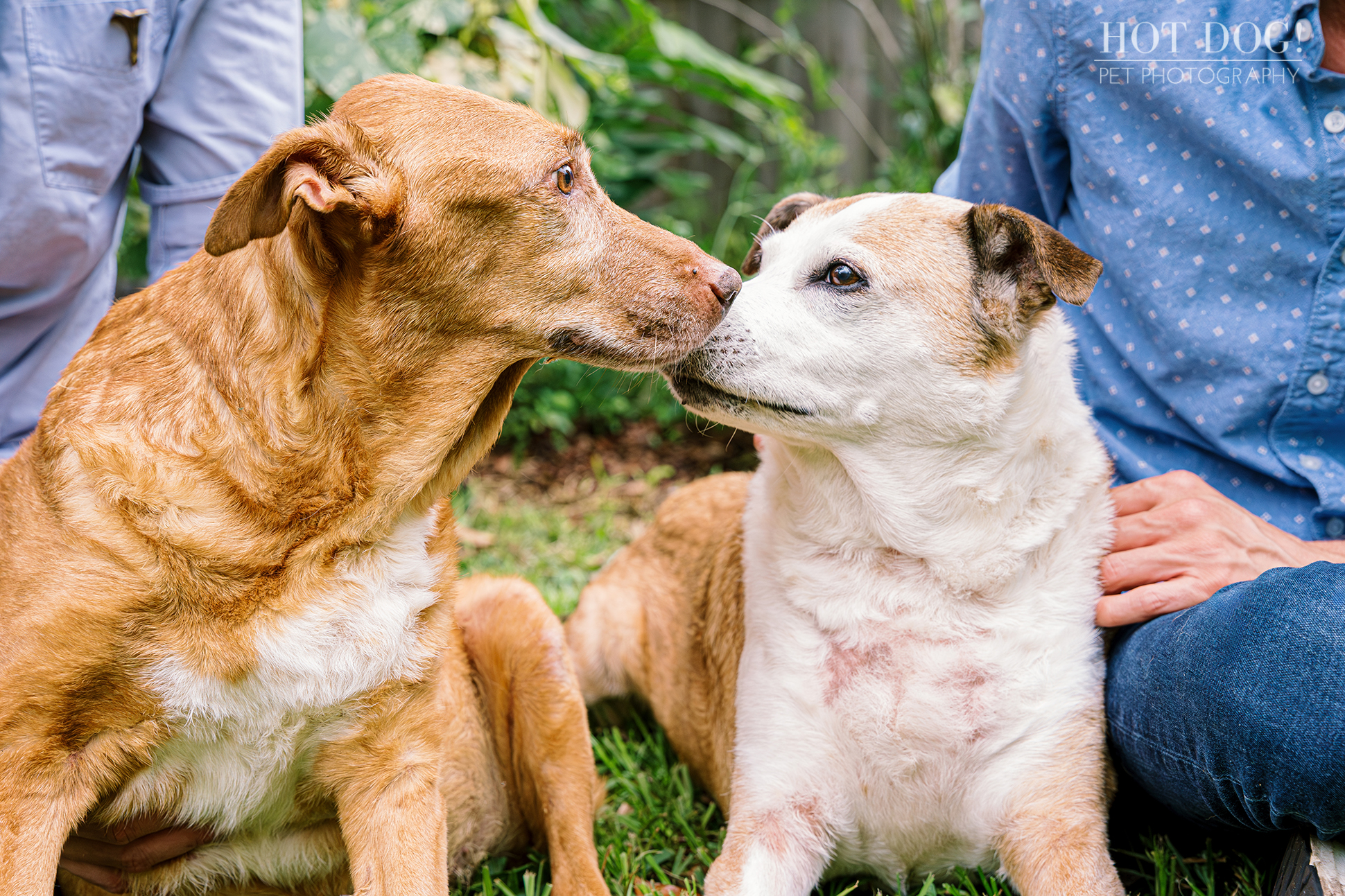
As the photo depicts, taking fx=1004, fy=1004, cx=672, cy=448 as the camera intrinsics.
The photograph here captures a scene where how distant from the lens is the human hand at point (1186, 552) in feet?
7.91

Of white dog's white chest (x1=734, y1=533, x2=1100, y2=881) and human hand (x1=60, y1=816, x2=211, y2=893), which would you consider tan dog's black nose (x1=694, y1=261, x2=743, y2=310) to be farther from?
human hand (x1=60, y1=816, x2=211, y2=893)

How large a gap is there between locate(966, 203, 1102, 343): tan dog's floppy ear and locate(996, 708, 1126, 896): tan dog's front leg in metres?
1.01

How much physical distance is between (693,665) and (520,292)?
1529 mm

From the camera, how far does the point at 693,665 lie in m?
3.21

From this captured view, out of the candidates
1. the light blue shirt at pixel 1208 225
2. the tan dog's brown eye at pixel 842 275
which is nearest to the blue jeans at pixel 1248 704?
the light blue shirt at pixel 1208 225

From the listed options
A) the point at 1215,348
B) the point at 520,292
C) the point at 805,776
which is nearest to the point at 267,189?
the point at 520,292

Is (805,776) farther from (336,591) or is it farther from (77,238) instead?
(77,238)

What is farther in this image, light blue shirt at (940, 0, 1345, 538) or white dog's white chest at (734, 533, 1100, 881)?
light blue shirt at (940, 0, 1345, 538)

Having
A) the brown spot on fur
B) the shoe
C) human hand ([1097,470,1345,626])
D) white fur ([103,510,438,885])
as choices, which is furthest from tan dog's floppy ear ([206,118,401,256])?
the shoe

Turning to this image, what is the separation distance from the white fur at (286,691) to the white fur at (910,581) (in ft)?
2.98

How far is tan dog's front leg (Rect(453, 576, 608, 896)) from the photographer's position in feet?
8.48

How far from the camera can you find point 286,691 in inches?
77.5

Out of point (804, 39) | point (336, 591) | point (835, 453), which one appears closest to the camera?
point (336, 591)

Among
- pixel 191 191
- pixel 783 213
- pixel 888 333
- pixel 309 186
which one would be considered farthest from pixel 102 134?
pixel 888 333
